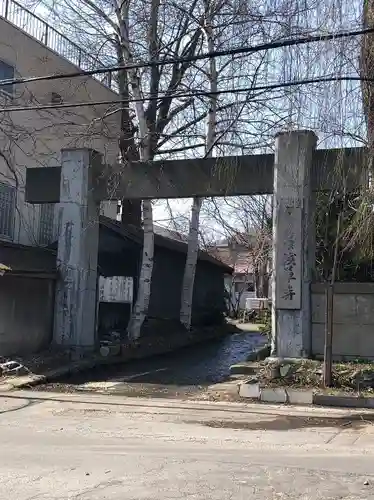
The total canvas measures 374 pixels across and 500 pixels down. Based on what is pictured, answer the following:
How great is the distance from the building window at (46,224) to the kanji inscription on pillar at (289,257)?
9.72 metres

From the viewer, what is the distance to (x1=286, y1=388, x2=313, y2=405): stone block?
39.3 ft

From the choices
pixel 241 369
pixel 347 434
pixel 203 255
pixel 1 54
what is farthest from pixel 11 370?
pixel 203 255

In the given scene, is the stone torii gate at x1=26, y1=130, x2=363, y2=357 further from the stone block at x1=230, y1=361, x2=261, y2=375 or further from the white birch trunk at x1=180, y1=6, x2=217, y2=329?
the white birch trunk at x1=180, y1=6, x2=217, y2=329

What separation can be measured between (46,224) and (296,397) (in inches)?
492

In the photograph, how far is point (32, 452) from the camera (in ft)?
24.9

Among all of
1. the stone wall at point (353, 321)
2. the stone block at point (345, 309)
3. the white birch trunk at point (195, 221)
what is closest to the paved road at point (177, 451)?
the stone wall at point (353, 321)

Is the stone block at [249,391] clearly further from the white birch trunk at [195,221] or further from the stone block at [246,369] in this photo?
the white birch trunk at [195,221]

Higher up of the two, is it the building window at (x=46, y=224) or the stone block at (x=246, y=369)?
the building window at (x=46, y=224)

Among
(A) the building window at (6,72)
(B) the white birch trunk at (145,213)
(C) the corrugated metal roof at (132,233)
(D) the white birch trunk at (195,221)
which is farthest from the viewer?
(C) the corrugated metal roof at (132,233)

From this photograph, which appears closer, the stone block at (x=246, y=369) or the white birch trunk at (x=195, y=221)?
the stone block at (x=246, y=369)

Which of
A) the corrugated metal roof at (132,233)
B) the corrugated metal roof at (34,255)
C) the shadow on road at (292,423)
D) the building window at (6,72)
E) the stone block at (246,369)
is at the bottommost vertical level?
the shadow on road at (292,423)

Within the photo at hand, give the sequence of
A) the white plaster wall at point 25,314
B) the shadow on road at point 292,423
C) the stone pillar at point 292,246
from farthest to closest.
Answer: the white plaster wall at point 25,314 → the stone pillar at point 292,246 → the shadow on road at point 292,423

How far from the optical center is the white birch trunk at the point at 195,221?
18516 mm

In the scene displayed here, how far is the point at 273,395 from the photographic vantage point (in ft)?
40.5
